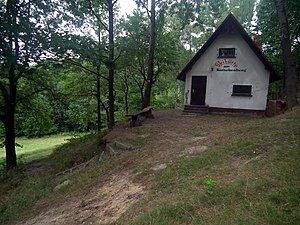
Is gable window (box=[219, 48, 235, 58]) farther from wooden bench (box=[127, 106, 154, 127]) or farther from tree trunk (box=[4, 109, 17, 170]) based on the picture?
tree trunk (box=[4, 109, 17, 170])

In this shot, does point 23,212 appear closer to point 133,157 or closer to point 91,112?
point 133,157

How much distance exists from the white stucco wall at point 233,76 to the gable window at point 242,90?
0.21 meters

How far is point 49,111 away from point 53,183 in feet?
26.9

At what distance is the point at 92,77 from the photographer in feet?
76.0

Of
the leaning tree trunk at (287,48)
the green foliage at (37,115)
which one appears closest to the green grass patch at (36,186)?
the green foliage at (37,115)

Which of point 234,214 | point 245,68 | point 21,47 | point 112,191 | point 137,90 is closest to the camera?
point 234,214

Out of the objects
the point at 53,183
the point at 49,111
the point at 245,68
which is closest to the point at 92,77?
the point at 49,111

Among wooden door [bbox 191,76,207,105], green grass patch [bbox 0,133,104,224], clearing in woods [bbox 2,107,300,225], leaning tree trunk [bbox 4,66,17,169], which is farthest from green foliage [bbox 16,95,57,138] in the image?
wooden door [bbox 191,76,207,105]

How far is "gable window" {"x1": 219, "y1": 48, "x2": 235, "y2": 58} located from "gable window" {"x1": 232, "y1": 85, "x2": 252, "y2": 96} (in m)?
2.12

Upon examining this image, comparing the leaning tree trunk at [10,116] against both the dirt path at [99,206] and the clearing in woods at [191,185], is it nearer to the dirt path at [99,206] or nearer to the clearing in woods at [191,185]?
the clearing in woods at [191,185]

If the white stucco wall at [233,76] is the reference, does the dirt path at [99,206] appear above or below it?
below

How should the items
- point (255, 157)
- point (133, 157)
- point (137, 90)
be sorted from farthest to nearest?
point (137, 90) → point (133, 157) → point (255, 157)

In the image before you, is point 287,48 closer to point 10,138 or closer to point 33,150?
point 10,138

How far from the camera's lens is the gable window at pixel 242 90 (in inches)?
730
